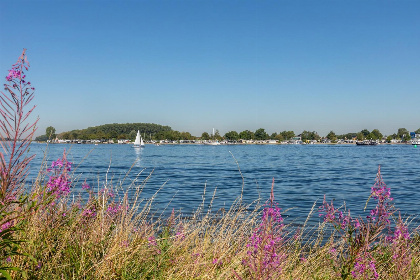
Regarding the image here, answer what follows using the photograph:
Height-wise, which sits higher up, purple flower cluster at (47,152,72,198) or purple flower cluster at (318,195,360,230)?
purple flower cluster at (47,152,72,198)

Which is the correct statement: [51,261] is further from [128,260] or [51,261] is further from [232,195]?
[232,195]

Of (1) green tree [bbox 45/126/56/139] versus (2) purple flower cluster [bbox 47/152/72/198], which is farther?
(1) green tree [bbox 45/126/56/139]

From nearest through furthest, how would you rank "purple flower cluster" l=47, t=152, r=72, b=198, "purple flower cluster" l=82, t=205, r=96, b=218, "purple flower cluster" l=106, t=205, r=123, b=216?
"purple flower cluster" l=47, t=152, r=72, b=198 < "purple flower cluster" l=82, t=205, r=96, b=218 < "purple flower cluster" l=106, t=205, r=123, b=216

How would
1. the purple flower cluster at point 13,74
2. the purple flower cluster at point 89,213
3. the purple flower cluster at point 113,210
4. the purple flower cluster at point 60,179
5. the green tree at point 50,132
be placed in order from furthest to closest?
the green tree at point 50,132 < the purple flower cluster at point 113,210 < the purple flower cluster at point 89,213 < the purple flower cluster at point 60,179 < the purple flower cluster at point 13,74

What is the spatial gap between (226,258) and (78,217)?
2308 mm

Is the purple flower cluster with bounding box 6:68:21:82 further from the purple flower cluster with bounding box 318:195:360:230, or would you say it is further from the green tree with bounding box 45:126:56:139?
the green tree with bounding box 45:126:56:139

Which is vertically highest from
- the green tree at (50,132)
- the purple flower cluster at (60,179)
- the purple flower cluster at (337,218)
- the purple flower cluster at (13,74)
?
the purple flower cluster at (13,74)

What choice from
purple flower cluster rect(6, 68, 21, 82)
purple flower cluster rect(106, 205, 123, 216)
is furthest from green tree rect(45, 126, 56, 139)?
purple flower cluster rect(6, 68, 21, 82)

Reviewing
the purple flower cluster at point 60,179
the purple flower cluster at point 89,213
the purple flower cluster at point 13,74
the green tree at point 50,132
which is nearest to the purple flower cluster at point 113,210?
the purple flower cluster at point 89,213

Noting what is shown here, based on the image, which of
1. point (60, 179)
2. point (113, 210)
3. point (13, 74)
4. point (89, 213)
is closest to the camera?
point (13, 74)

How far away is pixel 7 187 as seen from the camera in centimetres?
305

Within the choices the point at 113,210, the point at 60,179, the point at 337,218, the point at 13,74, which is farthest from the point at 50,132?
the point at 337,218

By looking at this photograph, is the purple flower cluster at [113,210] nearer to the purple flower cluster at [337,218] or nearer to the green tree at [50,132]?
the green tree at [50,132]

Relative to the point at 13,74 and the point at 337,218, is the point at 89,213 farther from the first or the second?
the point at 337,218
